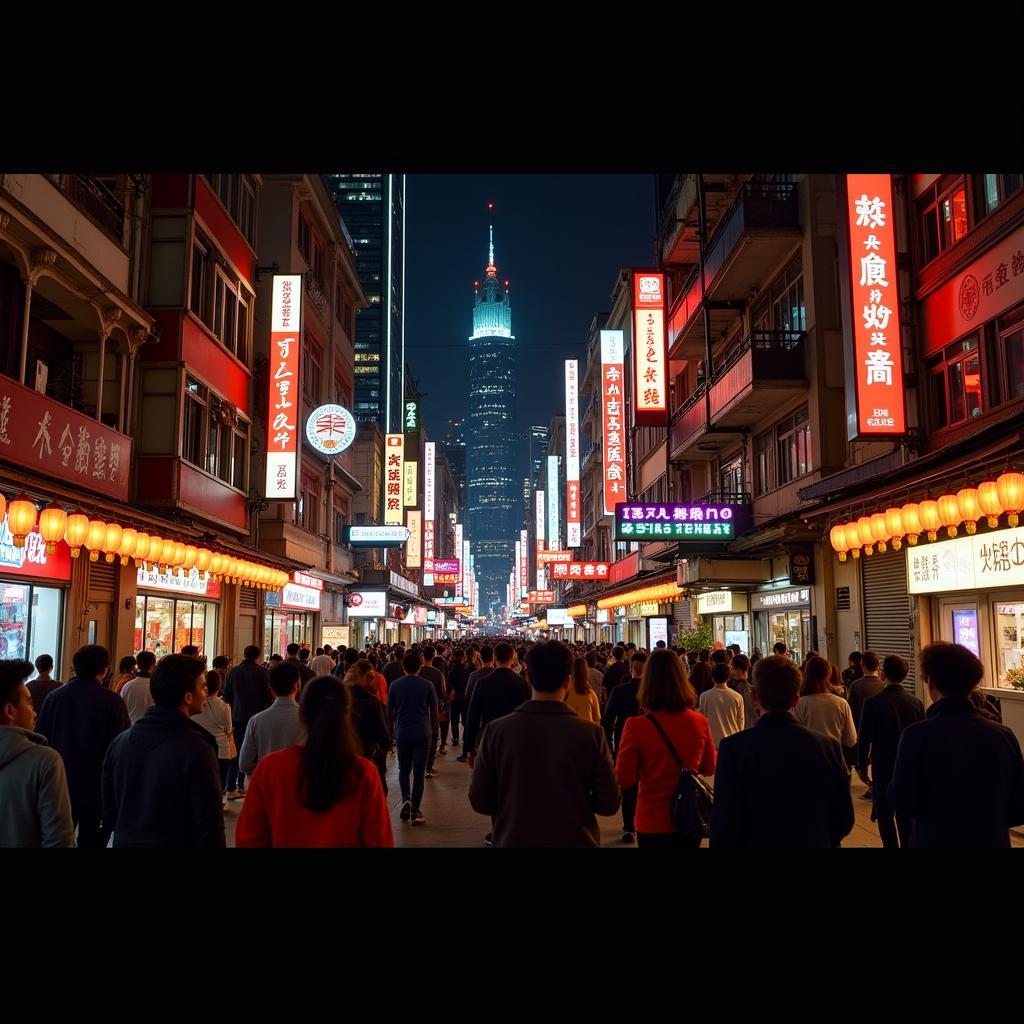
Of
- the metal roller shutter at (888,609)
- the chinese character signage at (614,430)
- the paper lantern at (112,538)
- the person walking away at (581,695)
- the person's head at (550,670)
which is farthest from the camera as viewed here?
the chinese character signage at (614,430)

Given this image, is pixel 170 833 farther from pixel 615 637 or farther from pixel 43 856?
pixel 615 637

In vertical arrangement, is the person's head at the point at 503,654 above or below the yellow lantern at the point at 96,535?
below

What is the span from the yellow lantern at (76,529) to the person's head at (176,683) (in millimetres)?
8434

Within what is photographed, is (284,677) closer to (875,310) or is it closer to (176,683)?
(176,683)

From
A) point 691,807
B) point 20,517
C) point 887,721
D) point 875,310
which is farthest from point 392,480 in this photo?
point 691,807

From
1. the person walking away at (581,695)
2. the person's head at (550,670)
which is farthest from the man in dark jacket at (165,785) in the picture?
the person walking away at (581,695)

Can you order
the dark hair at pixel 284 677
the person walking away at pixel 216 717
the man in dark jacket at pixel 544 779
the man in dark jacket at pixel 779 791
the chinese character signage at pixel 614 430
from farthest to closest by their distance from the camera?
the chinese character signage at pixel 614 430
the person walking away at pixel 216 717
the dark hair at pixel 284 677
the man in dark jacket at pixel 544 779
the man in dark jacket at pixel 779 791

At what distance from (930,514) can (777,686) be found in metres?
7.85

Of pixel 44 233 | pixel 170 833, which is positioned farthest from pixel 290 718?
pixel 44 233

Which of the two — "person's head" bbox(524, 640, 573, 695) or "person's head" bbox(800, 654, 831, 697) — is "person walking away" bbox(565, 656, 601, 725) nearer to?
"person's head" bbox(800, 654, 831, 697)

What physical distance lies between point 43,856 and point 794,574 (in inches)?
736

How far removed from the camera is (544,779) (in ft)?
14.9

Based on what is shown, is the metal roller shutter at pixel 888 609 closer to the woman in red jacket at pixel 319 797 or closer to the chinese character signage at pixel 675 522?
the chinese character signage at pixel 675 522

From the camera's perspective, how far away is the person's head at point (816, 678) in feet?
28.0
